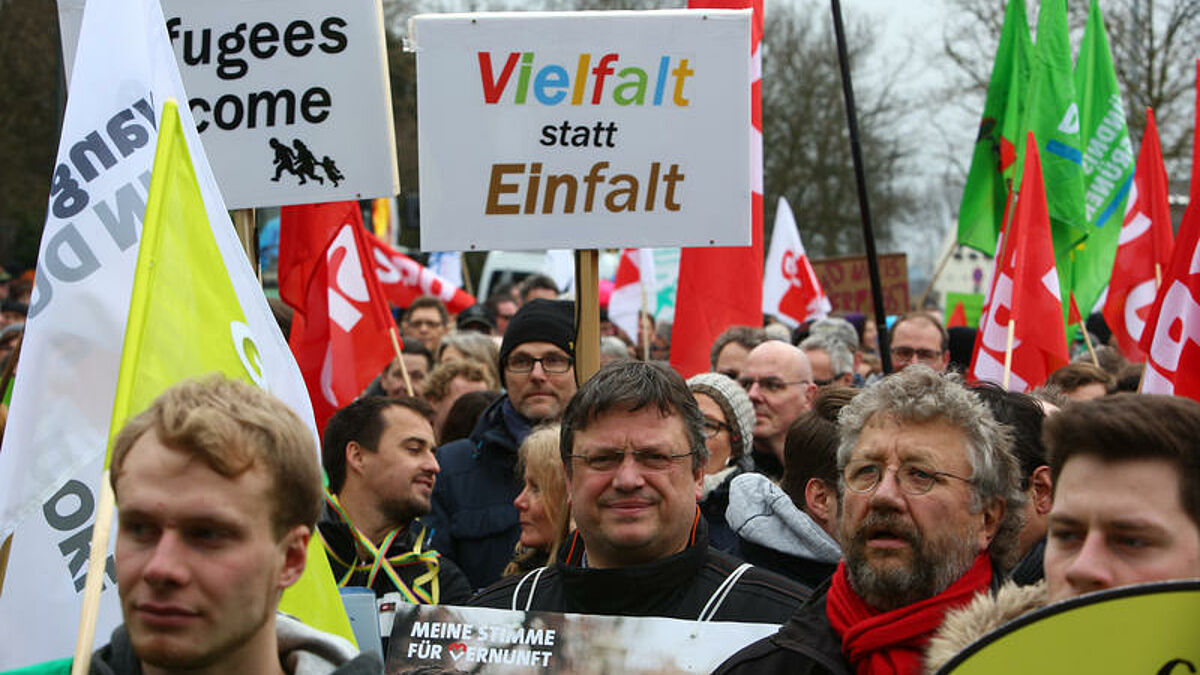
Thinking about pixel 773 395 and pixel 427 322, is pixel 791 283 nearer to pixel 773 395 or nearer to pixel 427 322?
pixel 427 322

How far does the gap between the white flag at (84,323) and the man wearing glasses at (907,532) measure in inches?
47.0

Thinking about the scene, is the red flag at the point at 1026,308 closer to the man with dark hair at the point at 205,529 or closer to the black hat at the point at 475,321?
the black hat at the point at 475,321

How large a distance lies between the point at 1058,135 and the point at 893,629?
660 cm

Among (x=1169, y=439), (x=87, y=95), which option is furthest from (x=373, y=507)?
(x=1169, y=439)

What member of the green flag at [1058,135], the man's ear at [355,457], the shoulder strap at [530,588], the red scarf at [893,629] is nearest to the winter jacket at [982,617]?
the red scarf at [893,629]

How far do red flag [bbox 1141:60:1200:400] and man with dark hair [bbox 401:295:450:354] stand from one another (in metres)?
6.24

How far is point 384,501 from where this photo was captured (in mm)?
5402

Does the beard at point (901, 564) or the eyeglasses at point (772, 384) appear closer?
the beard at point (901, 564)

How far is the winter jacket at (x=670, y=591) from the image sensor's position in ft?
12.1

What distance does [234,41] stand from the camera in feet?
17.9

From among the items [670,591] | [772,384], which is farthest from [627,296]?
[670,591]

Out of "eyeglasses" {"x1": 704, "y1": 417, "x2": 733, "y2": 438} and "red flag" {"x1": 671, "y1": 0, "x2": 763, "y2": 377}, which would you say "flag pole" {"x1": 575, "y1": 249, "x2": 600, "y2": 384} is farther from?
"red flag" {"x1": 671, "y1": 0, "x2": 763, "y2": 377}

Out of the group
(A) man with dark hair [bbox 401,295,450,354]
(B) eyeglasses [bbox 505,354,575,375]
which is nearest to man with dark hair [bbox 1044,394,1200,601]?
(B) eyeglasses [bbox 505,354,575,375]

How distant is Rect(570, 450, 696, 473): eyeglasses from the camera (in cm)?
388
